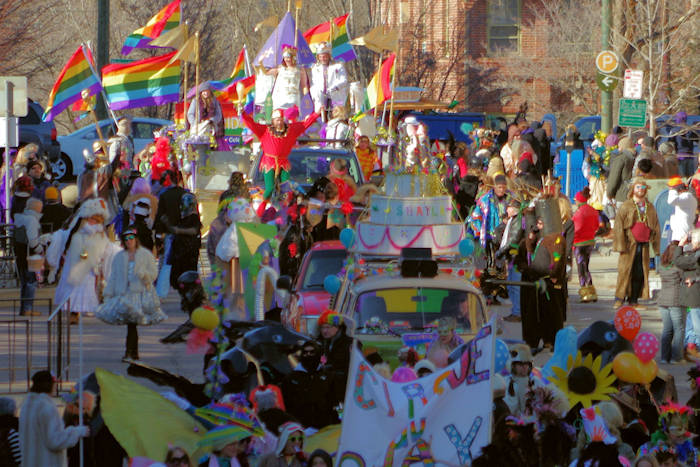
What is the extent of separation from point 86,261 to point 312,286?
2690 millimetres

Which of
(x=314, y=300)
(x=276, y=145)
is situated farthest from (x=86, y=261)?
(x=276, y=145)

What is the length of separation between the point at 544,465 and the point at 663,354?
6773 millimetres

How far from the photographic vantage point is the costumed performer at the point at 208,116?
84.0 ft

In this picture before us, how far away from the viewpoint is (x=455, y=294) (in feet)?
39.3

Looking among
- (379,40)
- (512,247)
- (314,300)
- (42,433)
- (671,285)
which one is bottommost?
(42,433)

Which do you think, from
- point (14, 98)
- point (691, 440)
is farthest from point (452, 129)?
point (691, 440)

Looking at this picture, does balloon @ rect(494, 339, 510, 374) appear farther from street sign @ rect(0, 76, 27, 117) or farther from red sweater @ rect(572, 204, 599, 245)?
street sign @ rect(0, 76, 27, 117)

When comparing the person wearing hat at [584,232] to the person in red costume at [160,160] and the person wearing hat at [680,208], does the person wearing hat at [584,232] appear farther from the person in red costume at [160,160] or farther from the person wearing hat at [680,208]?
the person in red costume at [160,160]

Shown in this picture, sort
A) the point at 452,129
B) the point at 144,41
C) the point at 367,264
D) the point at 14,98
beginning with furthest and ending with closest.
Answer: the point at 452,129 < the point at 144,41 < the point at 14,98 < the point at 367,264

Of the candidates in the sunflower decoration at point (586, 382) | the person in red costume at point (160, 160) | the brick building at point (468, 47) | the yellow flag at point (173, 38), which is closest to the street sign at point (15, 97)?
the person in red costume at point (160, 160)

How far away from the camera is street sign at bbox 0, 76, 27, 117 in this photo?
2100 cm

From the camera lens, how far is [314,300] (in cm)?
1398

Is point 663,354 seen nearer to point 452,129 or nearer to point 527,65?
point 452,129

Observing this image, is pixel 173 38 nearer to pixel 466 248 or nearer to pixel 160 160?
pixel 160 160
